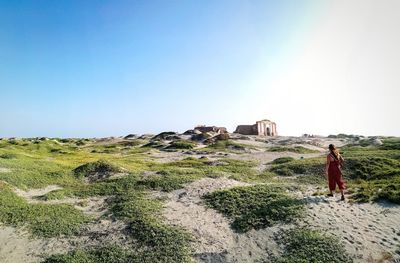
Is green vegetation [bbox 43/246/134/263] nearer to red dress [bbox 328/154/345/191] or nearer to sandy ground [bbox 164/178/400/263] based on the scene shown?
sandy ground [bbox 164/178/400/263]

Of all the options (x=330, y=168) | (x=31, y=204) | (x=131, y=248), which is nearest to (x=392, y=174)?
(x=330, y=168)

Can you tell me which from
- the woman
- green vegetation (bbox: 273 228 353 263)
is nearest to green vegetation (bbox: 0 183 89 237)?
green vegetation (bbox: 273 228 353 263)

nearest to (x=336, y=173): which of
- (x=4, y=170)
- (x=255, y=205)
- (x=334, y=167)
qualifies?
(x=334, y=167)

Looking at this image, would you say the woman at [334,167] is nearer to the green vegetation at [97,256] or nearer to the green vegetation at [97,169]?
the green vegetation at [97,256]

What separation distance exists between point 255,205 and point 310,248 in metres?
5.31

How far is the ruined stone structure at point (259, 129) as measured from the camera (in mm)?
96438

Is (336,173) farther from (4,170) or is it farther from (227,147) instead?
(227,147)

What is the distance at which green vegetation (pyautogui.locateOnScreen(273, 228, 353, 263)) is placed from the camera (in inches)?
611

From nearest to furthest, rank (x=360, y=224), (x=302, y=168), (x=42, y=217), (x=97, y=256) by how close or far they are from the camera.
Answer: (x=97, y=256) → (x=360, y=224) → (x=42, y=217) → (x=302, y=168)

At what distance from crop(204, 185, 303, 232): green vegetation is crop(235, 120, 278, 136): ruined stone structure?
72.6 meters

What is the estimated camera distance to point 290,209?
65.3ft

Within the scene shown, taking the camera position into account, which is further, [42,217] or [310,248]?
[42,217]

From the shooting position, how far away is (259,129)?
9669cm

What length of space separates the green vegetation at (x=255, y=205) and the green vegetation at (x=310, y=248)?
1591mm
